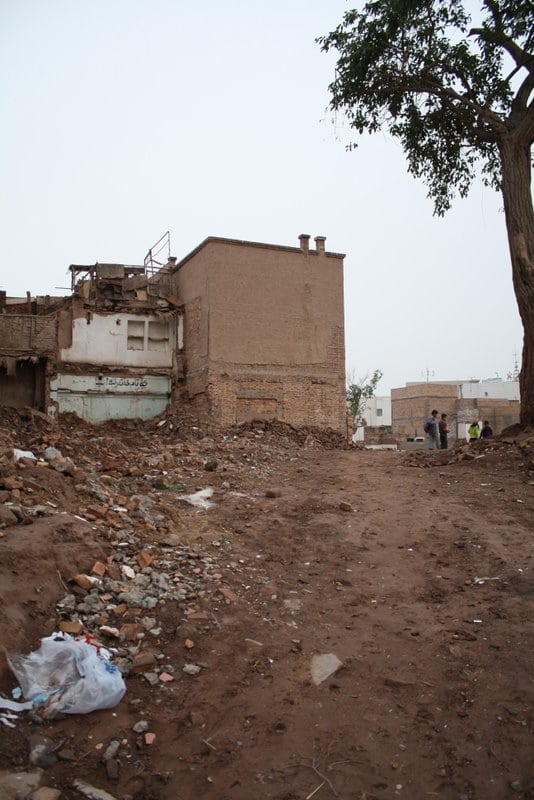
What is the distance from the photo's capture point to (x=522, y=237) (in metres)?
11.6

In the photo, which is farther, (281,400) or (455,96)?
(281,400)

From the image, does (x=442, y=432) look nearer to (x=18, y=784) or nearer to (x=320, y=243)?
(x=320, y=243)

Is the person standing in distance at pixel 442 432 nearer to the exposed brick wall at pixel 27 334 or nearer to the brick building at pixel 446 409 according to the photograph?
the exposed brick wall at pixel 27 334

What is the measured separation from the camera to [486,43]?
40.2 ft

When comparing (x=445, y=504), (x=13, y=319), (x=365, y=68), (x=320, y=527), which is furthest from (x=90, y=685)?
(x=13, y=319)

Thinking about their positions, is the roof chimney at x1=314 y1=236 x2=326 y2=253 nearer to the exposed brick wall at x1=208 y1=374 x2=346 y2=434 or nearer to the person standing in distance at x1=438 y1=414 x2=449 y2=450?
the exposed brick wall at x1=208 y1=374 x2=346 y2=434

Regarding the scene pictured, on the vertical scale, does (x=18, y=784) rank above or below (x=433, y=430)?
below

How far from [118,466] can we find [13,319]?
12.4 metres

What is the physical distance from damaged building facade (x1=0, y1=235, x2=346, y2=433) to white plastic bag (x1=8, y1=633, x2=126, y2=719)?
1494 centimetres

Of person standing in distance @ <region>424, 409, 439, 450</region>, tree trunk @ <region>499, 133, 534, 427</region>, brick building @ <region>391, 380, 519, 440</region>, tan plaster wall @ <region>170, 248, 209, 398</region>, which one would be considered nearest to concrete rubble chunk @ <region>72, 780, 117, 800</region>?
tree trunk @ <region>499, 133, 534, 427</region>

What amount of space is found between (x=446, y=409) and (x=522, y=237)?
34.3 meters

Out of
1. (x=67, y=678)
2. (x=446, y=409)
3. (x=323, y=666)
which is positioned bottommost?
(x=323, y=666)

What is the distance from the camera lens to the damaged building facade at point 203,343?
1994cm

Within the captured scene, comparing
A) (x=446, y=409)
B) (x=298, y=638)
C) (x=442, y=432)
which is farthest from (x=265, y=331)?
(x=446, y=409)
